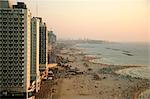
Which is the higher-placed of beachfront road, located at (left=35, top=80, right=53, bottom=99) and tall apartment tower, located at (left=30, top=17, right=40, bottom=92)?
tall apartment tower, located at (left=30, top=17, right=40, bottom=92)

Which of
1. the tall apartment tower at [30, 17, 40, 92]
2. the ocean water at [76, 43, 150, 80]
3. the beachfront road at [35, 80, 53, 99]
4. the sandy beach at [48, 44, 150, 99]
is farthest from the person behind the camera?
the ocean water at [76, 43, 150, 80]

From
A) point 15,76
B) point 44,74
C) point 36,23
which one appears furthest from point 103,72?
point 15,76

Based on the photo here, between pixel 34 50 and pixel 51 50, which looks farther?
pixel 51 50

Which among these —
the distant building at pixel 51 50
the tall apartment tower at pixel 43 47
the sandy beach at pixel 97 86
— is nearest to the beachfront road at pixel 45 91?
the sandy beach at pixel 97 86

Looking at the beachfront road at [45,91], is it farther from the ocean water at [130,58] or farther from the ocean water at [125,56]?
the ocean water at [125,56]

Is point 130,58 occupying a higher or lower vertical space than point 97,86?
lower

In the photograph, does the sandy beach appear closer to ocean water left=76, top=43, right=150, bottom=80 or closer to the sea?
the sea

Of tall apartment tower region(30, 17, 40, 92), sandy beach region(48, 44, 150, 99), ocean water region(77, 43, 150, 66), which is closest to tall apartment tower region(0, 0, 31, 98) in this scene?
sandy beach region(48, 44, 150, 99)

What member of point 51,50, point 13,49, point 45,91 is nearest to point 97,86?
point 45,91

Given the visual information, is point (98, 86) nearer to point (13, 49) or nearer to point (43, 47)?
point (43, 47)
